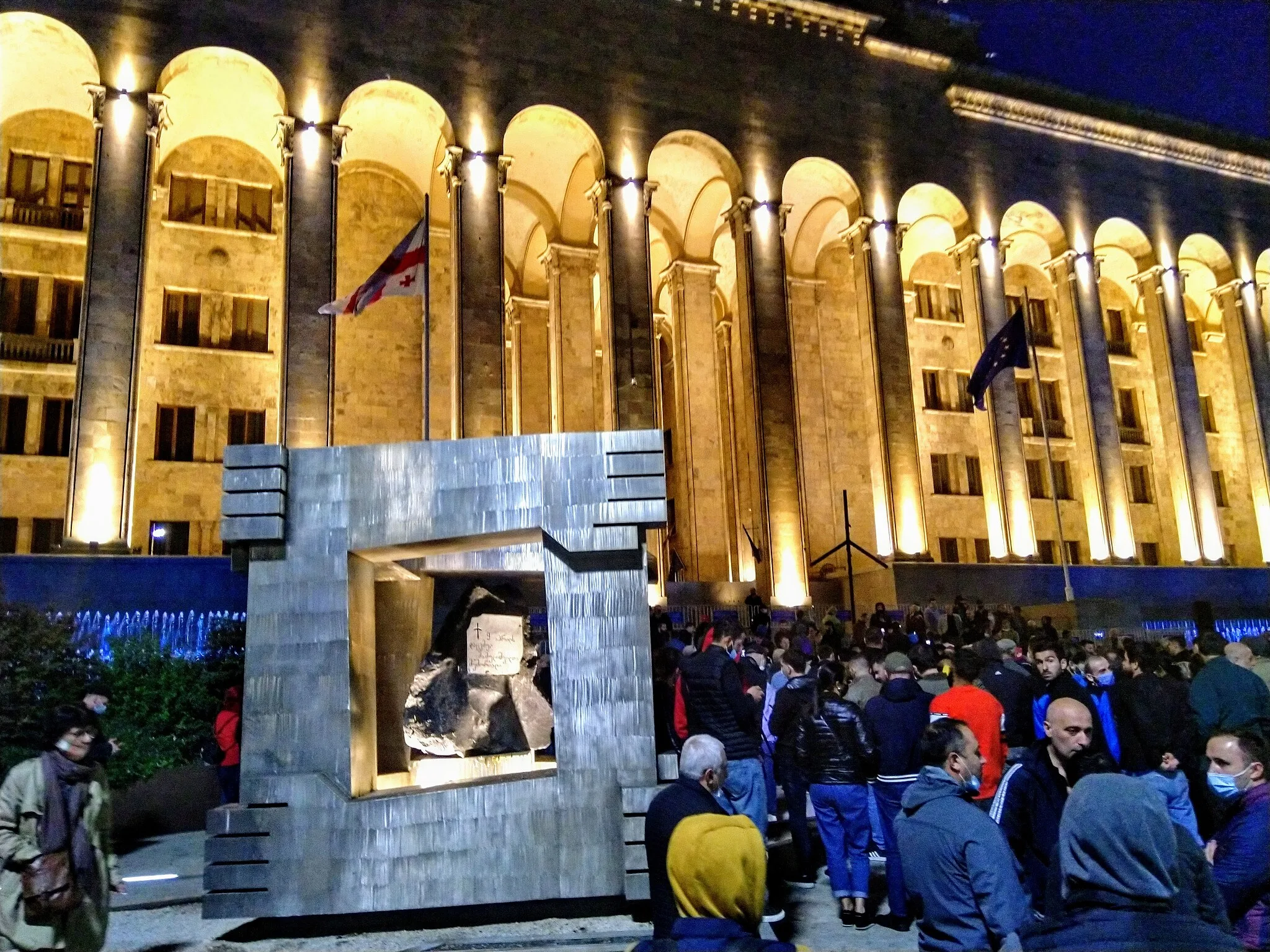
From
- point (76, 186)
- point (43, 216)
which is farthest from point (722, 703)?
point (76, 186)

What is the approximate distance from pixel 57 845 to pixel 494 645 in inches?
170

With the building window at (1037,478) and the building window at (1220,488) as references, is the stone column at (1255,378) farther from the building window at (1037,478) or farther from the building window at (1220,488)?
the building window at (1037,478)

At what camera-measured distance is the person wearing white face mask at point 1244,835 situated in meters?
4.39

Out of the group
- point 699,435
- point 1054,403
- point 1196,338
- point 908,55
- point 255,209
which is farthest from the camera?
point 1196,338

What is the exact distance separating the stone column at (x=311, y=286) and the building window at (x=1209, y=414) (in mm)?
34492

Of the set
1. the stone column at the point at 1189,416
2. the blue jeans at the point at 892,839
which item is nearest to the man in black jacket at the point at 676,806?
the blue jeans at the point at 892,839

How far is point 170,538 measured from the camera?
25.7 meters

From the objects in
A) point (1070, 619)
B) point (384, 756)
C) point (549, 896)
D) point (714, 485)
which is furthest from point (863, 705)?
point (714, 485)

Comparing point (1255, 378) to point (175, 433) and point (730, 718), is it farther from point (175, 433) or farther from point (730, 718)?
point (175, 433)

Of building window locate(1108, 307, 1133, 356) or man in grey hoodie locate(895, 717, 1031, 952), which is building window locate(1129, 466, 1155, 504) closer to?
building window locate(1108, 307, 1133, 356)

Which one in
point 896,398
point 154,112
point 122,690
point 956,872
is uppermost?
point 154,112

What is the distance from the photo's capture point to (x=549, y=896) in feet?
25.4

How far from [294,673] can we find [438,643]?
1472mm

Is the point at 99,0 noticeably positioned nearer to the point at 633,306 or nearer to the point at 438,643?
the point at 633,306
